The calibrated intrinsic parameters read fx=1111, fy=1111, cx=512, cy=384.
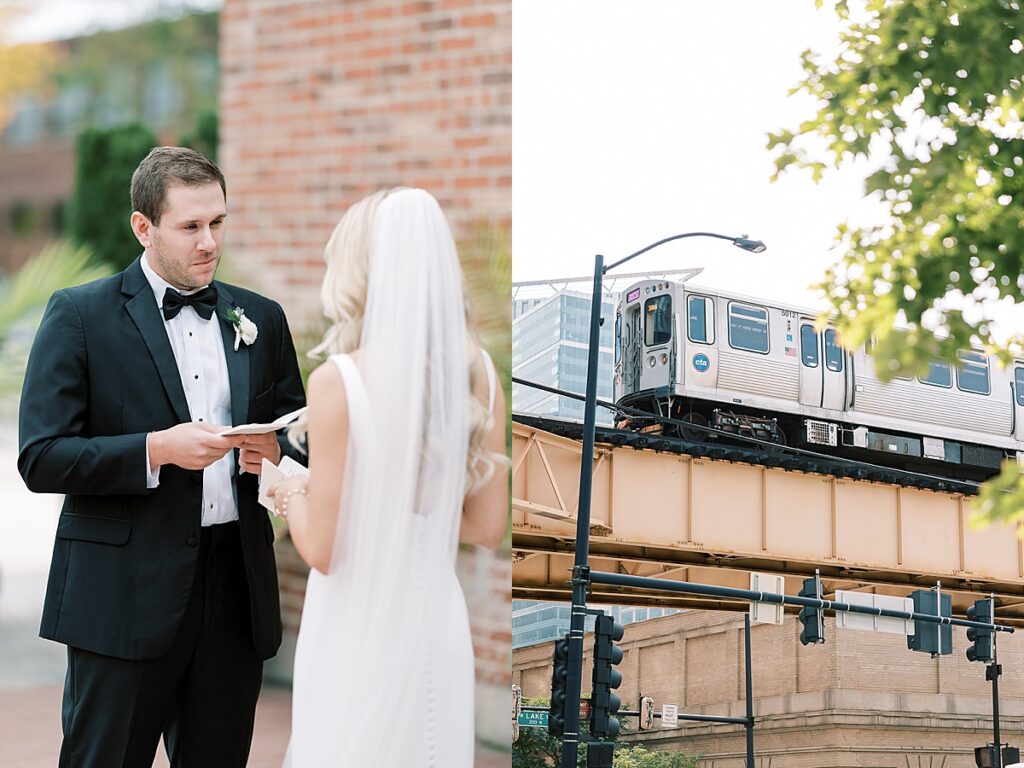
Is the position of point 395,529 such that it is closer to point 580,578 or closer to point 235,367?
point 235,367

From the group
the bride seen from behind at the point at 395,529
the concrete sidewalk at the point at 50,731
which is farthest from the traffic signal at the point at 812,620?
the bride seen from behind at the point at 395,529

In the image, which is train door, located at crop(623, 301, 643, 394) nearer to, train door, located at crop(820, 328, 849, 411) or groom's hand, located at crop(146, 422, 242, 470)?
train door, located at crop(820, 328, 849, 411)

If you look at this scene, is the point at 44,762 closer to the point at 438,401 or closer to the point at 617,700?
the point at 438,401

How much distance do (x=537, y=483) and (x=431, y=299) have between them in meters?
6.61

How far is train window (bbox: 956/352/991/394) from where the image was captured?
15.4m

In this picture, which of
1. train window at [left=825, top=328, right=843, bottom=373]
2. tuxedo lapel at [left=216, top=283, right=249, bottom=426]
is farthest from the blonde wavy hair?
train window at [left=825, top=328, right=843, bottom=373]

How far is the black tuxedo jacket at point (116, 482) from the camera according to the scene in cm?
319

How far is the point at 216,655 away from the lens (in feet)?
11.0

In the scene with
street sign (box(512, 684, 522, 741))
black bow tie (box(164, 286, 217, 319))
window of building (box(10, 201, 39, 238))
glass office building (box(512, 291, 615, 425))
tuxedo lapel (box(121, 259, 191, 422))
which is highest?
glass office building (box(512, 291, 615, 425))

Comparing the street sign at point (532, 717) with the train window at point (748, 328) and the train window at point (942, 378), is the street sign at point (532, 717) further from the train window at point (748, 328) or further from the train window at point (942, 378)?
the train window at point (942, 378)

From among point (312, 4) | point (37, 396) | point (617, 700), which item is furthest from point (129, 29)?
point (617, 700)

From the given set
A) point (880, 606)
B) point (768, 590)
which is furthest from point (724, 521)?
point (880, 606)

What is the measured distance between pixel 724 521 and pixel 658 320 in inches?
161

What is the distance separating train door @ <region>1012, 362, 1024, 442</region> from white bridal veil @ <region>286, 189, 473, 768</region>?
14675 mm
